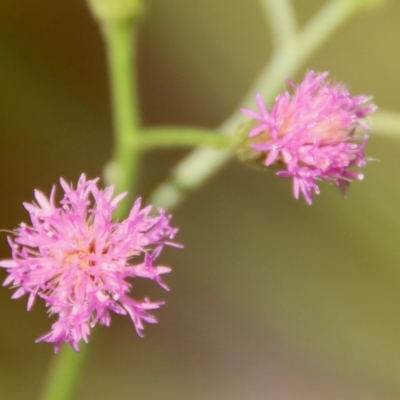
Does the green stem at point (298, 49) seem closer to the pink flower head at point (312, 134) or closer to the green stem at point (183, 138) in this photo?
the green stem at point (183, 138)

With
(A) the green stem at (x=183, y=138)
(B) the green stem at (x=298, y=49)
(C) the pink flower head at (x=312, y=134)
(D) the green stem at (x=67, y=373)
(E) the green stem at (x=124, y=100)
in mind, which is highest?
(B) the green stem at (x=298, y=49)

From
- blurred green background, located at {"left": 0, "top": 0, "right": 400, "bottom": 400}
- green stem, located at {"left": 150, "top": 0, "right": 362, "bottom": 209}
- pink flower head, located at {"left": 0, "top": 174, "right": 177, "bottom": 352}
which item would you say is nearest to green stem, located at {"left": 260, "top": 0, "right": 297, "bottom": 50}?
green stem, located at {"left": 150, "top": 0, "right": 362, "bottom": 209}

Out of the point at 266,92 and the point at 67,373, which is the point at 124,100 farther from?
the point at 67,373

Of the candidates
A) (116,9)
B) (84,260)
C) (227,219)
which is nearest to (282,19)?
(116,9)

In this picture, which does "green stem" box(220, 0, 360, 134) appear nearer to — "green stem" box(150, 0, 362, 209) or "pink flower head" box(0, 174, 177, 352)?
"green stem" box(150, 0, 362, 209)

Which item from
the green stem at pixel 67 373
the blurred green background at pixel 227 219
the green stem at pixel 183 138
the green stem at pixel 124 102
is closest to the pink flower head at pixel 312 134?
the green stem at pixel 183 138

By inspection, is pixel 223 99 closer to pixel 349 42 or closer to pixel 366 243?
pixel 349 42
